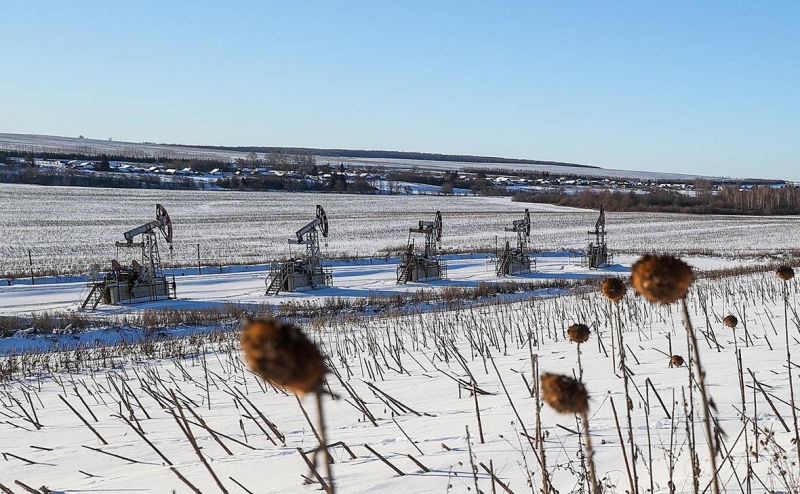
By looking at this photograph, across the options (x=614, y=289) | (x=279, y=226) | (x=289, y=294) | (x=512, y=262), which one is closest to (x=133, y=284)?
(x=289, y=294)

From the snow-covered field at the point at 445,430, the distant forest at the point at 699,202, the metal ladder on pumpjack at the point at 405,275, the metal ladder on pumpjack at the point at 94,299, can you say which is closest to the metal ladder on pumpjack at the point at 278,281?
the metal ladder on pumpjack at the point at 405,275

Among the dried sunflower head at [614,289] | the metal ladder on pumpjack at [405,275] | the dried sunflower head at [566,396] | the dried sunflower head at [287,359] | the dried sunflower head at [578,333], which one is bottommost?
the metal ladder on pumpjack at [405,275]

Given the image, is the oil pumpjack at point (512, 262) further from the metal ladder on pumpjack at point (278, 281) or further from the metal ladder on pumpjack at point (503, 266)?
the metal ladder on pumpjack at point (278, 281)

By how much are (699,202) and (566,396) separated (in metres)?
93.5

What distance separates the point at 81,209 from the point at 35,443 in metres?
69.2

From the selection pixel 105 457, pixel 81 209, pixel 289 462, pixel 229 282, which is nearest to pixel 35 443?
pixel 105 457

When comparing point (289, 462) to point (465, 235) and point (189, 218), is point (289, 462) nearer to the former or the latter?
point (465, 235)

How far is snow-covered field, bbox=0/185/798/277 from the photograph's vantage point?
43600 millimetres

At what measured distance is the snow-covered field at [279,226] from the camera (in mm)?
43600

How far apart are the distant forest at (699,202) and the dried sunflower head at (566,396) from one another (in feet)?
280

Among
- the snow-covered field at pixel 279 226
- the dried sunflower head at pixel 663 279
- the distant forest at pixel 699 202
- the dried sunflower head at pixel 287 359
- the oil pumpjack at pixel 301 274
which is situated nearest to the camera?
the dried sunflower head at pixel 287 359

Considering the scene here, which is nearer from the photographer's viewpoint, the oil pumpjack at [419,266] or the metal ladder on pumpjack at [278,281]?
the metal ladder on pumpjack at [278,281]

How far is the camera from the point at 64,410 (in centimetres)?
887

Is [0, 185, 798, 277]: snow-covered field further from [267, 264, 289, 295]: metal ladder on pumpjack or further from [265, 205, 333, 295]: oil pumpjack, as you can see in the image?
[267, 264, 289, 295]: metal ladder on pumpjack
